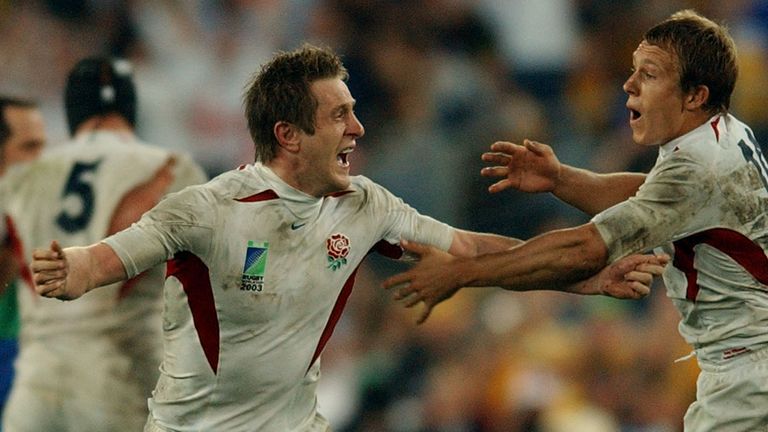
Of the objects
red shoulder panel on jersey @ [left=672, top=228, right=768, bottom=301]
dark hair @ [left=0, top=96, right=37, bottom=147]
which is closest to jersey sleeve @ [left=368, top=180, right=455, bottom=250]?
red shoulder panel on jersey @ [left=672, top=228, right=768, bottom=301]

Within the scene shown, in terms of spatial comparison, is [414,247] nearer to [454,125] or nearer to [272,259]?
[272,259]

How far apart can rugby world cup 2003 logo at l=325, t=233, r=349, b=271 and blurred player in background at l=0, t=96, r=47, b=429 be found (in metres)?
4.05

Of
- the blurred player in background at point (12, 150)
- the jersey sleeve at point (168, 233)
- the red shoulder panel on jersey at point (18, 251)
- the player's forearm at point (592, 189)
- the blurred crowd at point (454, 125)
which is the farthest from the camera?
the blurred crowd at point (454, 125)

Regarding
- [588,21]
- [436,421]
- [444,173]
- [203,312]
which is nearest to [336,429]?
[436,421]

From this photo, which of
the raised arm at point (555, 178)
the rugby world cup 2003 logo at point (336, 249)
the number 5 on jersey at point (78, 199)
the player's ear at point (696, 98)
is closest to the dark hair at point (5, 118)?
the number 5 on jersey at point (78, 199)

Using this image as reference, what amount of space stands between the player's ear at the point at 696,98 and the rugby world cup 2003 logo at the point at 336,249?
1.40 m

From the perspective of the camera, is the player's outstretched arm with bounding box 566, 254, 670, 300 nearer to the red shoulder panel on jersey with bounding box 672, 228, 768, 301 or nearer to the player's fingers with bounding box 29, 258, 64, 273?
the red shoulder panel on jersey with bounding box 672, 228, 768, 301

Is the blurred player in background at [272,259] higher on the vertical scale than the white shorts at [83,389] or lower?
higher

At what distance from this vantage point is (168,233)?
4738 mm

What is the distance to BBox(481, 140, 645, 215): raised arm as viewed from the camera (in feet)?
18.6

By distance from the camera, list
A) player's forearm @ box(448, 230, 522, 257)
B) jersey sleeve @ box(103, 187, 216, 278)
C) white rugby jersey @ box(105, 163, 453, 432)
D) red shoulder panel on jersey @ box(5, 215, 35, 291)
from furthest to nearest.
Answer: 1. red shoulder panel on jersey @ box(5, 215, 35, 291)
2. player's forearm @ box(448, 230, 522, 257)
3. white rugby jersey @ box(105, 163, 453, 432)
4. jersey sleeve @ box(103, 187, 216, 278)

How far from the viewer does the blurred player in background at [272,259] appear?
492 centimetres

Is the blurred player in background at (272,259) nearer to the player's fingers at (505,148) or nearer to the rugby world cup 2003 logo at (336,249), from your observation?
the rugby world cup 2003 logo at (336,249)

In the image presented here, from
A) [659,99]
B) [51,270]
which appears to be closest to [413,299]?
[659,99]
